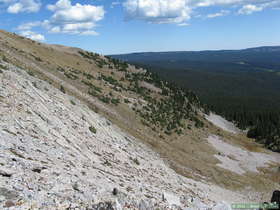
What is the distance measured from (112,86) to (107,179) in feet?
122

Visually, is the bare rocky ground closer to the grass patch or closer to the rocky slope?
the rocky slope

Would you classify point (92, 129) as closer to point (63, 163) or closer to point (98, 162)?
point (98, 162)

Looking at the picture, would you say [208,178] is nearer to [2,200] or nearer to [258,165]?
[258,165]

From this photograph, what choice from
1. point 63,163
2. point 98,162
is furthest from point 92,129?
point 63,163

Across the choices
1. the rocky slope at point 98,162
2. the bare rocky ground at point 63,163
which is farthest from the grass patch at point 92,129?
the bare rocky ground at point 63,163

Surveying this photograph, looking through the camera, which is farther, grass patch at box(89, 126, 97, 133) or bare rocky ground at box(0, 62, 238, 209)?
grass patch at box(89, 126, 97, 133)

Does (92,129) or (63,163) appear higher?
(63,163)

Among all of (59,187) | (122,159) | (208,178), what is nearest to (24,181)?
(59,187)

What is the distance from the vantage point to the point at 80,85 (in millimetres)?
38031

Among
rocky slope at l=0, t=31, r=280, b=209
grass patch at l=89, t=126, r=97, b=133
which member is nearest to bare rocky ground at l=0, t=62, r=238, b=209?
rocky slope at l=0, t=31, r=280, b=209

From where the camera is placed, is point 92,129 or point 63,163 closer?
point 63,163

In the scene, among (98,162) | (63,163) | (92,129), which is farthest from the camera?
(92,129)

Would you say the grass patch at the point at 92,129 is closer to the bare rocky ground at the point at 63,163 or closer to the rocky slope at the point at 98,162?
the rocky slope at the point at 98,162

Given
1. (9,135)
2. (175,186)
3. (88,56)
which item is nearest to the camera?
(9,135)
